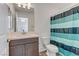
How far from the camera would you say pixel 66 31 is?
279cm

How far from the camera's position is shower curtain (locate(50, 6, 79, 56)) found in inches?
96.7

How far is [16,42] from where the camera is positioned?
2205mm

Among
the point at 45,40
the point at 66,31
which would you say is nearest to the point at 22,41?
the point at 45,40

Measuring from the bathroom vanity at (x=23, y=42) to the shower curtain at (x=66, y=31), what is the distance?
1.66 ft

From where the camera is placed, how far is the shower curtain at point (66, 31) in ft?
8.06

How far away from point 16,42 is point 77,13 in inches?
53.4

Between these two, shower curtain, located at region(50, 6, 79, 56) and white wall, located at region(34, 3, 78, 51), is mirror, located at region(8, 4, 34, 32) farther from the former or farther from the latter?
shower curtain, located at region(50, 6, 79, 56)

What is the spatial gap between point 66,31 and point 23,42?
1.09 metres

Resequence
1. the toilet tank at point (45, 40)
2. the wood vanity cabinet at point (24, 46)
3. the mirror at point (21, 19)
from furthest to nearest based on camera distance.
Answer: the toilet tank at point (45, 40)
the mirror at point (21, 19)
the wood vanity cabinet at point (24, 46)

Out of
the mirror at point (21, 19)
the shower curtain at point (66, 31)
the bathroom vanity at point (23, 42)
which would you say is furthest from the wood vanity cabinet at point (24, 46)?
the shower curtain at point (66, 31)

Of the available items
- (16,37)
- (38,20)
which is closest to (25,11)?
(38,20)

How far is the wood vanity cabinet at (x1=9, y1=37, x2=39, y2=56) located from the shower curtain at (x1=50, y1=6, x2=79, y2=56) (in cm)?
52

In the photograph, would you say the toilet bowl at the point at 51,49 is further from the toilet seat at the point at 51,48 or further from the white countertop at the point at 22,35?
the white countertop at the point at 22,35

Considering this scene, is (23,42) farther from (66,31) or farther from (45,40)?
(66,31)
